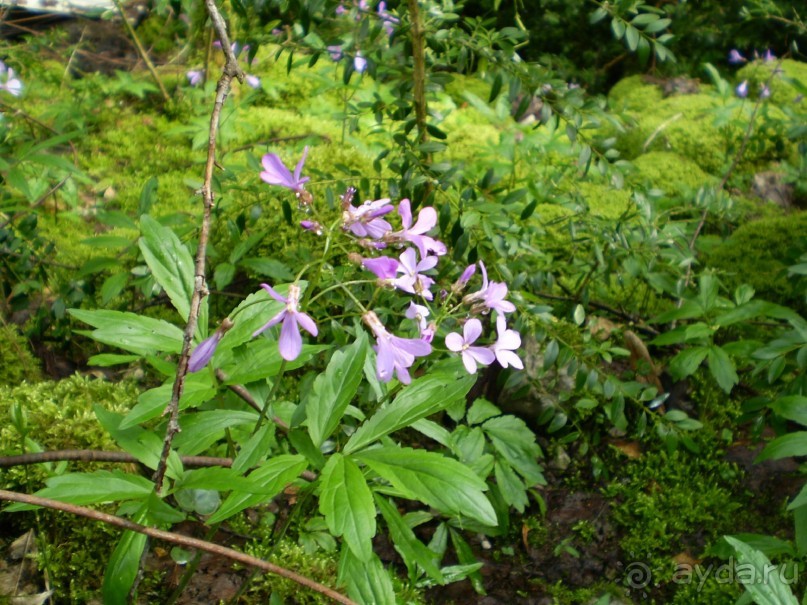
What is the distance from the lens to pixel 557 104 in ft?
6.98

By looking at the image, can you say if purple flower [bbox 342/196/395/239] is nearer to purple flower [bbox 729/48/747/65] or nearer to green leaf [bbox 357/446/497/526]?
green leaf [bbox 357/446/497/526]

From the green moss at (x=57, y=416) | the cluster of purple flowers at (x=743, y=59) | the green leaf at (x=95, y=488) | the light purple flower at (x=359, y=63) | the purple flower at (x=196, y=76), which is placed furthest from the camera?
the cluster of purple flowers at (x=743, y=59)

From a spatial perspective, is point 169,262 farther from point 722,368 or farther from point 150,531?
point 722,368

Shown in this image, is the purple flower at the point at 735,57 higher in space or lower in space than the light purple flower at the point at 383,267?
lower

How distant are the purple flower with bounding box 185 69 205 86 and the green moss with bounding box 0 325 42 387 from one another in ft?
6.74

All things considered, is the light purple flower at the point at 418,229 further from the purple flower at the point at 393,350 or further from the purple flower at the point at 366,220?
the purple flower at the point at 393,350

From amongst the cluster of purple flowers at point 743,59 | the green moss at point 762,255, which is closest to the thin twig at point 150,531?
the green moss at point 762,255

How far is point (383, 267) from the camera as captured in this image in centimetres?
122

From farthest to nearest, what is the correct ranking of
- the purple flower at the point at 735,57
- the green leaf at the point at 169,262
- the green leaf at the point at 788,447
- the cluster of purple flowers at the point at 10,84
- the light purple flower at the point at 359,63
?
the purple flower at the point at 735,57
the cluster of purple flowers at the point at 10,84
the light purple flower at the point at 359,63
the green leaf at the point at 788,447
the green leaf at the point at 169,262

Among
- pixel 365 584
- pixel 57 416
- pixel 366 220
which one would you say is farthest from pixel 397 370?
pixel 57 416

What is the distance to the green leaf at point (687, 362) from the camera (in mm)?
2139

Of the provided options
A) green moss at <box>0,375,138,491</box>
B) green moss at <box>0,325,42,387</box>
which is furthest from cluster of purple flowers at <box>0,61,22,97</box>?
green moss at <box>0,375,138,491</box>

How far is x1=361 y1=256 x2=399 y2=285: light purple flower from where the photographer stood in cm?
120

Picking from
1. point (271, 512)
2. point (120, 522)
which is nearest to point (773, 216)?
point (271, 512)
